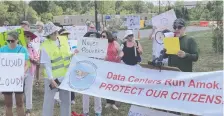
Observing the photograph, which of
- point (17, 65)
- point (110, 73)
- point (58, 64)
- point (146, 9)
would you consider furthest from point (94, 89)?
point (146, 9)

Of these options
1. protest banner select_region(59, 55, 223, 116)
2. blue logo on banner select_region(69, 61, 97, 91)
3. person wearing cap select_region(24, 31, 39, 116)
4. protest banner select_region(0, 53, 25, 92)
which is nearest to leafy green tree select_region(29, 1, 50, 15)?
person wearing cap select_region(24, 31, 39, 116)

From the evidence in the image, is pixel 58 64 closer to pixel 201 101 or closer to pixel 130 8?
pixel 201 101

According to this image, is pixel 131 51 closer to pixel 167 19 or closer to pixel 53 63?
pixel 53 63

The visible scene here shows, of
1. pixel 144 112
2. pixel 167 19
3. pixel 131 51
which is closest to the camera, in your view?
pixel 144 112

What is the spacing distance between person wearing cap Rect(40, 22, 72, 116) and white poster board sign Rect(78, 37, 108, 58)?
0.70 meters

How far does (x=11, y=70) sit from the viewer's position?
6395 millimetres

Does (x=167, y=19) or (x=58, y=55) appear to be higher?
(x=167, y=19)

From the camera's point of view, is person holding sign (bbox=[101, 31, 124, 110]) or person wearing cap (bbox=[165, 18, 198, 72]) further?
person holding sign (bbox=[101, 31, 124, 110])

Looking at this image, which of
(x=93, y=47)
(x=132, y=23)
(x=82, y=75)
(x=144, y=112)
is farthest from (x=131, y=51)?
(x=132, y=23)

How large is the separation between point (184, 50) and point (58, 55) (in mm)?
2044

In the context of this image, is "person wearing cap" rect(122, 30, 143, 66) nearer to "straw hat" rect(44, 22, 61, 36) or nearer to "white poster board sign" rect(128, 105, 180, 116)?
"white poster board sign" rect(128, 105, 180, 116)

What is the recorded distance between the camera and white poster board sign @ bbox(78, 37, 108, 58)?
7.03 meters

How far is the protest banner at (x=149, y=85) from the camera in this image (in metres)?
5.08

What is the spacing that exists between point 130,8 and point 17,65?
67695 mm
